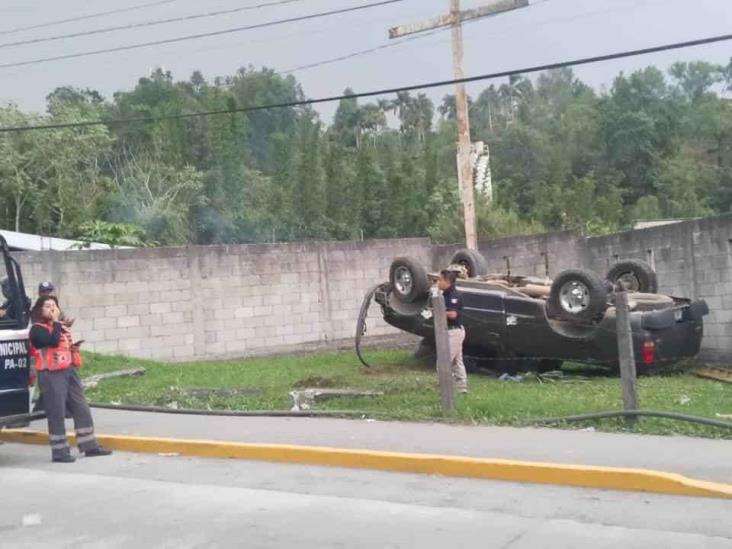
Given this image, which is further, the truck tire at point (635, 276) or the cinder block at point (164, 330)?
the cinder block at point (164, 330)

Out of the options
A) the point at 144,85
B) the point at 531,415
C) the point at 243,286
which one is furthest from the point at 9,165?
the point at 531,415

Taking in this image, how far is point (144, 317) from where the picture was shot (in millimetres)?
17766

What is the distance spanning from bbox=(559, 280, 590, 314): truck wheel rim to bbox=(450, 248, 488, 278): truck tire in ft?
8.94

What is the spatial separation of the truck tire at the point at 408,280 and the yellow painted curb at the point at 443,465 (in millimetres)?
6139

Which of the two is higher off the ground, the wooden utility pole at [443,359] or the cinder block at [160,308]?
the cinder block at [160,308]

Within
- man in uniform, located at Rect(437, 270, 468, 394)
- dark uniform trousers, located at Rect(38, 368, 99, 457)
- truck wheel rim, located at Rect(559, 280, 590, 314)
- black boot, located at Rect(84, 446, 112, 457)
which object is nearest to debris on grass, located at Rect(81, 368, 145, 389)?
black boot, located at Rect(84, 446, 112, 457)

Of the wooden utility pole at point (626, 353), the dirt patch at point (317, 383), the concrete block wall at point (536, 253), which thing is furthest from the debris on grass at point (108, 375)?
the wooden utility pole at point (626, 353)

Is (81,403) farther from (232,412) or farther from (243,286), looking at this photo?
(243,286)

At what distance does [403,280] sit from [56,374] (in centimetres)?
711

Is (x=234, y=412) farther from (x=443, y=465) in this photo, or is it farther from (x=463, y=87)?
(x=463, y=87)

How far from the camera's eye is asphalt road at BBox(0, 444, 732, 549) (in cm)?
617

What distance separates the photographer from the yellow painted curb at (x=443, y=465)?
23.1 ft

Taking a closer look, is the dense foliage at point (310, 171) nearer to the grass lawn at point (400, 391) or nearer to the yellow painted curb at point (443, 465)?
the grass lawn at point (400, 391)

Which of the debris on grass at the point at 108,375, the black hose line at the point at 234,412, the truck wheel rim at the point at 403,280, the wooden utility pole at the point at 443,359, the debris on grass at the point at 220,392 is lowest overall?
the black hose line at the point at 234,412
